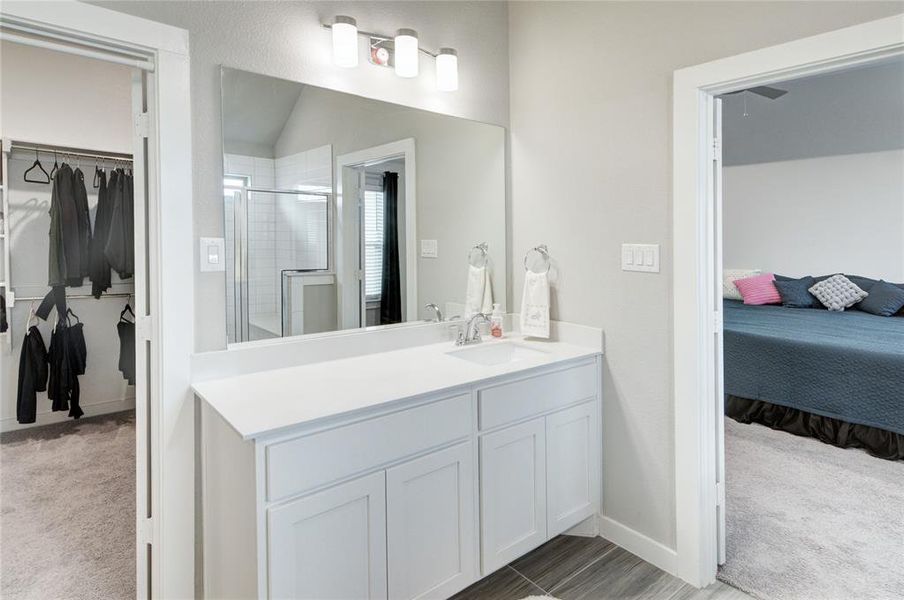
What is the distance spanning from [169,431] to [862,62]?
242 cm

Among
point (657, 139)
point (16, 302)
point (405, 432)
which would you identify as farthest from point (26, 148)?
point (657, 139)

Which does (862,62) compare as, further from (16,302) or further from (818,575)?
(16,302)

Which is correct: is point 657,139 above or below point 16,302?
above

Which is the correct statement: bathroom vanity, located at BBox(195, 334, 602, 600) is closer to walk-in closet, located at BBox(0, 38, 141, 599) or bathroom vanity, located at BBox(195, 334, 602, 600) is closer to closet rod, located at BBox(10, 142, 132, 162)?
walk-in closet, located at BBox(0, 38, 141, 599)

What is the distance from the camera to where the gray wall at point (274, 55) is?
1715mm

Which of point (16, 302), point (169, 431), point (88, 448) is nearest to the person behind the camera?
point (169, 431)

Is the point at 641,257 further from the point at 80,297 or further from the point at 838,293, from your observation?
the point at 80,297

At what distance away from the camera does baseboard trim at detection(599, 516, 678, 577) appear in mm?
2031

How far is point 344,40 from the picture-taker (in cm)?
193

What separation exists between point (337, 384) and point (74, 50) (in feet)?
4.22

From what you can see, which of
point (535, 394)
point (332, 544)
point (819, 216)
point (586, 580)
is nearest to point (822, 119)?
point (819, 216)

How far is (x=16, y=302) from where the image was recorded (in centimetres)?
346

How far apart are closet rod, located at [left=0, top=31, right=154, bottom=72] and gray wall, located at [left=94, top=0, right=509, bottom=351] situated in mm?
134

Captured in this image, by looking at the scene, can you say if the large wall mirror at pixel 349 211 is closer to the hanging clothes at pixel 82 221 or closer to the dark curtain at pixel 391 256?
the dark curtain at pixel 391 256
